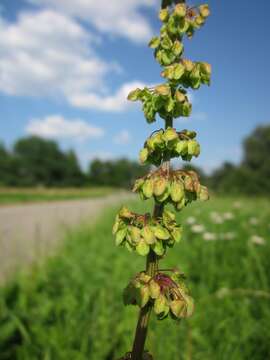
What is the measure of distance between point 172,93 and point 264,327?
278 centimetres

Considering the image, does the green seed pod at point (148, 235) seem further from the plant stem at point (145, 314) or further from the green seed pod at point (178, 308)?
the green seed pod at point (178, 308)

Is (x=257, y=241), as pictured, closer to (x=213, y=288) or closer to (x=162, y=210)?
(x=213, y=288)

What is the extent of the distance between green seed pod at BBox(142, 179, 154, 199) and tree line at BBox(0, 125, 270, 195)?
209 ft

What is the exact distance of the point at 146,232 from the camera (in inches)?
42.3

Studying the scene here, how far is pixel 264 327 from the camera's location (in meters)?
3.30

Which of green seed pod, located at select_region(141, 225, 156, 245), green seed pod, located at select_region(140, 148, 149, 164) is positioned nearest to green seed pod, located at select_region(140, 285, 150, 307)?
green seed pod, located at select_region(141, 225, 156, 245)

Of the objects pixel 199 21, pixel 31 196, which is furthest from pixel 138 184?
pixel 31 196

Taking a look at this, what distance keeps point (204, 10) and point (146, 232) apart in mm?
662

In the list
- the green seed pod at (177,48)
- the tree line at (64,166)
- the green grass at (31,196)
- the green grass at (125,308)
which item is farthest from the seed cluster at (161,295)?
the tree line at (64,166)

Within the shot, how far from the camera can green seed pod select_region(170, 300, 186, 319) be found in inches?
41.9

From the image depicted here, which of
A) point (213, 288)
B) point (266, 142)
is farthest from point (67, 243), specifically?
point (266, 142)

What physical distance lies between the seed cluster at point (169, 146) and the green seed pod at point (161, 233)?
0.63 ft

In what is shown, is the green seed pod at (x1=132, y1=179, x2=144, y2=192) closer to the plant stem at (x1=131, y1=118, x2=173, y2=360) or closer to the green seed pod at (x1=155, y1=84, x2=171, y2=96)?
the plant stem at (x1=131, y1=118, x2=173, y2=360)

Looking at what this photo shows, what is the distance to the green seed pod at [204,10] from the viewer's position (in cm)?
117
